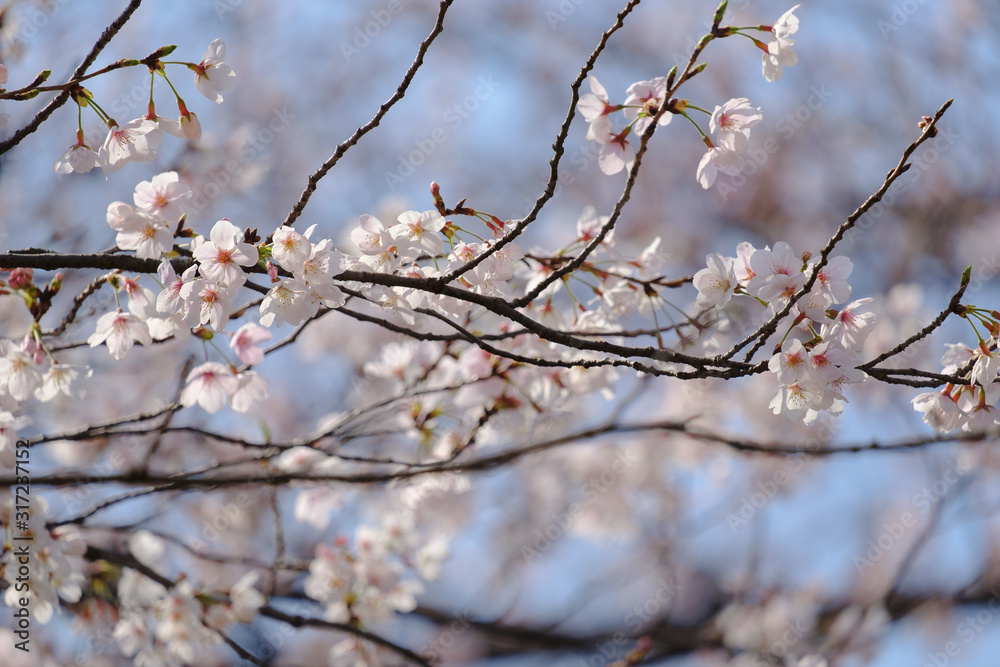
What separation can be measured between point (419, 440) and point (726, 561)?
3.86m

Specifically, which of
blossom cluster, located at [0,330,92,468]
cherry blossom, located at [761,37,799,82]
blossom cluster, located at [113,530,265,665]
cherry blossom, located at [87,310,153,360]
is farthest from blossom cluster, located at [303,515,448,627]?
cherry blossom, located at [761,37,799,82]

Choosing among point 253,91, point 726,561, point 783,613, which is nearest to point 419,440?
point 783,613

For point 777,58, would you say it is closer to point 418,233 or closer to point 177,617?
point 418,233

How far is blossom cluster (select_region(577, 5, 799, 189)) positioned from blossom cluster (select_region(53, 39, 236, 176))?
738 mm

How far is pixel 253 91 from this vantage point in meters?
7.09

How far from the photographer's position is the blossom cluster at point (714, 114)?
61.3 inches

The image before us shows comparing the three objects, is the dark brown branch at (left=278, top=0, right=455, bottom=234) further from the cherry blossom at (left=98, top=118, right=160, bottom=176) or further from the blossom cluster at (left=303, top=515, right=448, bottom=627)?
the blossom cluster at (left=303, top=515, right=448, bottom=627)

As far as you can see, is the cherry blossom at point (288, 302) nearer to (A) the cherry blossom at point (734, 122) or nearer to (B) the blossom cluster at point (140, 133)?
(B) the blossom cluster at point (140, 133)

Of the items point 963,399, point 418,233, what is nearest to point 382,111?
point 418,233

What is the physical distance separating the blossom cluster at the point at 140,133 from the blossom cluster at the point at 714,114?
2.42ft

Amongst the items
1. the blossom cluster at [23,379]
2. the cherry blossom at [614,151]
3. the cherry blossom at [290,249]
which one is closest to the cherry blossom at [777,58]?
the cherry blossom at [614,151]

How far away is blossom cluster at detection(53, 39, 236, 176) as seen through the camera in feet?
4.94

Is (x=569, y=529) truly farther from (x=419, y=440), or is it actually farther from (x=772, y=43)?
(x=772, y=43)

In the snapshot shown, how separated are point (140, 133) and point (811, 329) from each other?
4.45 feet
